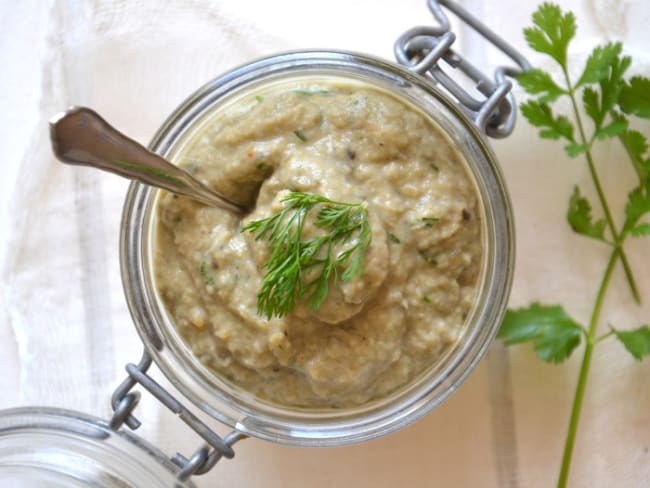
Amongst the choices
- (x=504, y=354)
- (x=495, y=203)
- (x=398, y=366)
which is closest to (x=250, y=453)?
(x=398, y=366)

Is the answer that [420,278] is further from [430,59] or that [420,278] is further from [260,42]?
[260,42]

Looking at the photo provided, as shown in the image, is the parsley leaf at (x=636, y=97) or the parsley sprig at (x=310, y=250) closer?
the parsley sprig at (x=310, y=250)

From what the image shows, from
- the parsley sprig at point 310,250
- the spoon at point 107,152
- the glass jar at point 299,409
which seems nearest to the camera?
the spoon at point 107,152

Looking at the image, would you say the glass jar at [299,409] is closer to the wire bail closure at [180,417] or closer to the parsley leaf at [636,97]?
the wire bail closure at [180,417]

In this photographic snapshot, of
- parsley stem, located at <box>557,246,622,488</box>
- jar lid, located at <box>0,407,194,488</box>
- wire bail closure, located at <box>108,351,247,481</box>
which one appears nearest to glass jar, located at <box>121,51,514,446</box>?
wire bail closure, located at <box>108,351,247,481</box>

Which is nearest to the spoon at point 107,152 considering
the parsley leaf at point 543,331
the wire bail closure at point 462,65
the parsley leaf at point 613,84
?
the wire bail closure at point 462,65

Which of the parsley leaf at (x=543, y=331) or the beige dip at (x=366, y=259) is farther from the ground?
the beige dip at (x=366, y=259)
